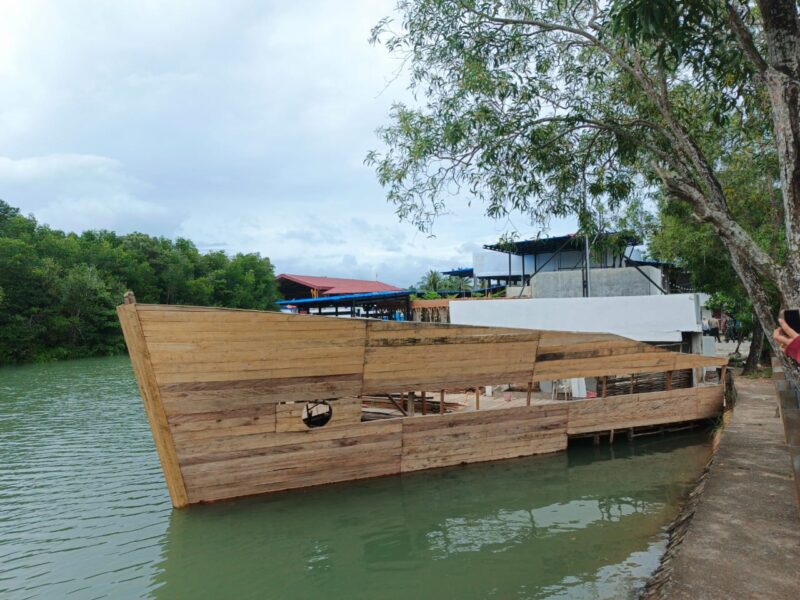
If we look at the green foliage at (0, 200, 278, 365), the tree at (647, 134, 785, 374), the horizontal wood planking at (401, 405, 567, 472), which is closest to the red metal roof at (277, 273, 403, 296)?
the green foliage at (0, 200, 278, 365)

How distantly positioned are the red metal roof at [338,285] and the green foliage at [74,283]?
680cm

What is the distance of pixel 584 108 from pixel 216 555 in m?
6.97

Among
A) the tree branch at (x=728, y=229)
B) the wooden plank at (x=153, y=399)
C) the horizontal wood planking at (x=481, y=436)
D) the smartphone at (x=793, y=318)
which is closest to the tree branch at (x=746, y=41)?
the tree branch at (x=728, y=229)

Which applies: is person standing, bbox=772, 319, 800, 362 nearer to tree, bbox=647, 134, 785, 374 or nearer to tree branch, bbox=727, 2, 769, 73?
tree branch, bbox=727, 2, 769, 73

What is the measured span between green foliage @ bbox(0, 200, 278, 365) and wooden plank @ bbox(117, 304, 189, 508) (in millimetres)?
24152

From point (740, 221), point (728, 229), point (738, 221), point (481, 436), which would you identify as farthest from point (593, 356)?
point (740, 221)

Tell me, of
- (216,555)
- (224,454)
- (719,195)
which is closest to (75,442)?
(224,454)

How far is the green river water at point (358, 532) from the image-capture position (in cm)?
457

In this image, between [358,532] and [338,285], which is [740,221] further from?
[338,285]

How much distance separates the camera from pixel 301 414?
634cm

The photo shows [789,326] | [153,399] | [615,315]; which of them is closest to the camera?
[789,326]

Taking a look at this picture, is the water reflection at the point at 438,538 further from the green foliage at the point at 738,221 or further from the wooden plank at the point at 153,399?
the green foliage at the point at 738,221

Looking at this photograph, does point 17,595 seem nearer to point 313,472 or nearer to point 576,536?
point 313,472

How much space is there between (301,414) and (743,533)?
454 centimetres
